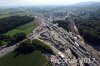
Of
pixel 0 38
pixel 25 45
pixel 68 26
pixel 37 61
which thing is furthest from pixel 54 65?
pixel 68 26

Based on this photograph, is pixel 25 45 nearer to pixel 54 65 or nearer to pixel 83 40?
pixel 54 65

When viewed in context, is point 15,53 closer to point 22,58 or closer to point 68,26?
point 22,58

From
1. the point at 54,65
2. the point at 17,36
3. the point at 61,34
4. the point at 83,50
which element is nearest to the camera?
the point at 54,65

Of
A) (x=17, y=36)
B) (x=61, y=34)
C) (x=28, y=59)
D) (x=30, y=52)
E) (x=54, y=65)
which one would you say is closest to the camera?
(x=54, y=65)

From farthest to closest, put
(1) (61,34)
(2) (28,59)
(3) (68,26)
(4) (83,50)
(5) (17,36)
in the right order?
(3) (68,26) < (1) (61,34) < (5) (17,36) < (4) (83,50) < (2) (28,59)

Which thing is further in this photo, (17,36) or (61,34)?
(61,34)

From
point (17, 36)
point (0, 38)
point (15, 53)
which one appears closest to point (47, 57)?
point (15, 53)
